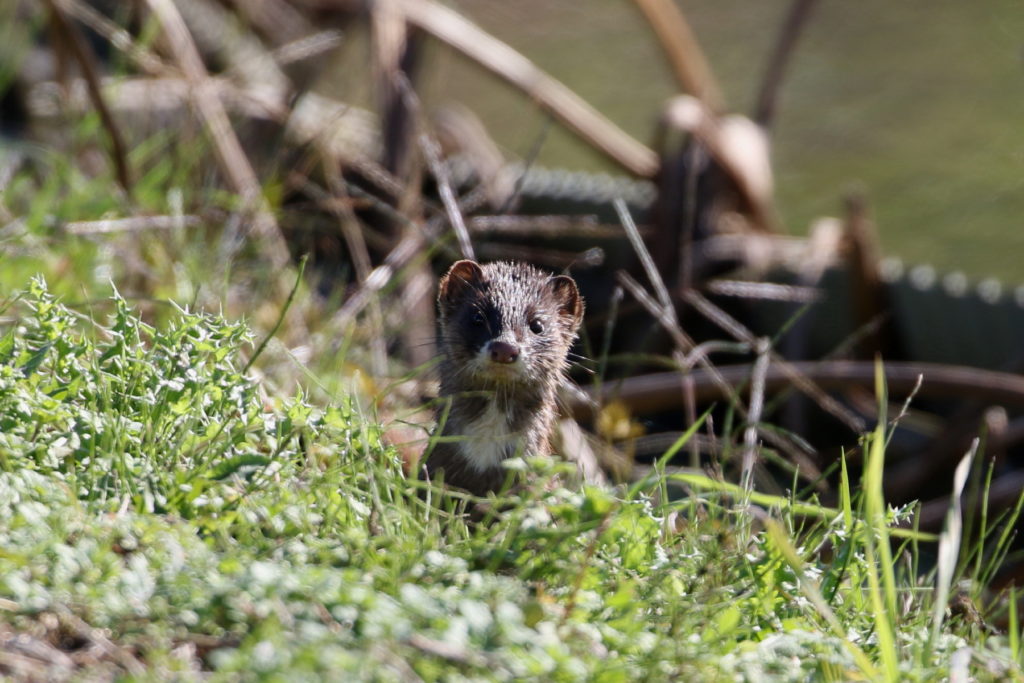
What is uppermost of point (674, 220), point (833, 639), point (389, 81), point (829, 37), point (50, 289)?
point (829, 37)

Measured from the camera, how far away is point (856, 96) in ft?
33.9

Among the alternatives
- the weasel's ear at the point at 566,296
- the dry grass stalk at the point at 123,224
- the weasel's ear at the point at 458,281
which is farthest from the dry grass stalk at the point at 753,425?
the dry grass stalk at the point at 123,224

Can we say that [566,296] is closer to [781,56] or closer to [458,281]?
[458,281]

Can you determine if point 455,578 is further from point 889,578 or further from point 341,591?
point 889,578

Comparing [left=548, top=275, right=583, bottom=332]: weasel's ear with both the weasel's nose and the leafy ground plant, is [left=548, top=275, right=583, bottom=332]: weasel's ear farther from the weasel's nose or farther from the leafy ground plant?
the leafy ground plant

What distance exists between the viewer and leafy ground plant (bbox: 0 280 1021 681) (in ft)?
6.60

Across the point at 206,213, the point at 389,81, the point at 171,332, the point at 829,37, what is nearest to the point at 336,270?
the point at 389,81

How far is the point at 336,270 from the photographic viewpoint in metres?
6.14

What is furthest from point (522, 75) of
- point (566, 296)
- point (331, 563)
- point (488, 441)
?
point (331, 563)

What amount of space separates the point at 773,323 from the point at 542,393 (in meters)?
3.17

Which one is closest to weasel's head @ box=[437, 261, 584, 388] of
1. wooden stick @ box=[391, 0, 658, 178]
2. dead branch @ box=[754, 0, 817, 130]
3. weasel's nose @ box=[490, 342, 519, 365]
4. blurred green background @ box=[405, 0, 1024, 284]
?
weasel's nose @ box=[490, 342, 519, 365]

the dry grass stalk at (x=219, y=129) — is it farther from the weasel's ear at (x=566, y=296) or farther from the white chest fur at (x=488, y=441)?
the white chest fur at (x=488, y=441)

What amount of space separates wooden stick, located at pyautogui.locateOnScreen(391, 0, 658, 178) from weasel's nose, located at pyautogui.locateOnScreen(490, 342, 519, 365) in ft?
9.04

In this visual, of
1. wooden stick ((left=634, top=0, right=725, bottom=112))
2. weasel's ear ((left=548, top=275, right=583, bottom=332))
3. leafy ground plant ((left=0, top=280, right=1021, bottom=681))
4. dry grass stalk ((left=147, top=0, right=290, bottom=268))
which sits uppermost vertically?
wooden stick ((left=634, top=0, right=725, bottom=112))
